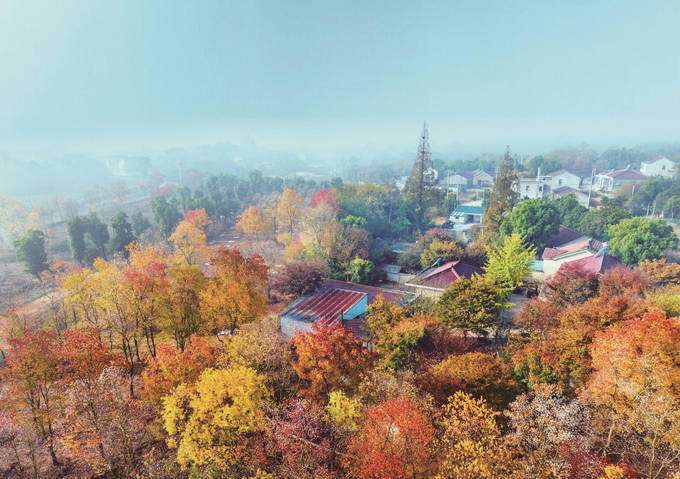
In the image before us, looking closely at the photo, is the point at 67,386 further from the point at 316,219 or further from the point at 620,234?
the point at 620,234

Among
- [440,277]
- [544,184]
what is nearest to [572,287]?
[440,277]

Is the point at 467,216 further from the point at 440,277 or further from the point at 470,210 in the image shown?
the point at 440,277

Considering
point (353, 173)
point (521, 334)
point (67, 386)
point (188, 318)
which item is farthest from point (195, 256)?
point (353, 173)

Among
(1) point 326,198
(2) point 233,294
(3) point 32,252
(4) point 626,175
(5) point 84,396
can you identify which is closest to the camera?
(5) point 84,396

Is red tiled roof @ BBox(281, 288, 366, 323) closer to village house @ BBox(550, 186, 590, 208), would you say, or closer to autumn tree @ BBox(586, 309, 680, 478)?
autumn tree @ BBox(586, 309, 680, 478)

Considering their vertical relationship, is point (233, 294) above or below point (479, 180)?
above

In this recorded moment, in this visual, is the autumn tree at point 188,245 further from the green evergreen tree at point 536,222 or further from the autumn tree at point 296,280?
the green evergreen tree at point 536,222
